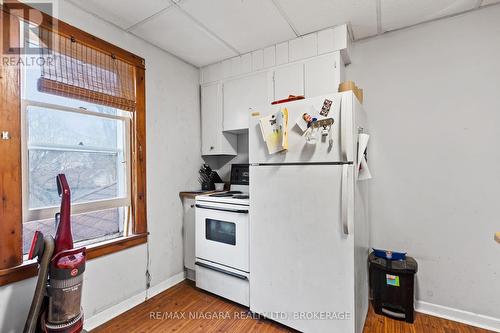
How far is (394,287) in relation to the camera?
6.37 ft

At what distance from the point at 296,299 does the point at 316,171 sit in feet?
3.22

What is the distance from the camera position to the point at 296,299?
5.84 feet

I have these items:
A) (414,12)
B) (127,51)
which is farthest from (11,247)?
(414,12)

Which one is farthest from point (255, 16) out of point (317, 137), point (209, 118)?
point (209, 118)

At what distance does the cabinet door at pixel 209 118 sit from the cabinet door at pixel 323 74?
112cm

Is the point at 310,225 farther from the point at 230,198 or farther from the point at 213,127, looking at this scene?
the point at 213,127

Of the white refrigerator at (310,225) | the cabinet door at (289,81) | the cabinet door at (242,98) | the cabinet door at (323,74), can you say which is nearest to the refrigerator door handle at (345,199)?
the white refrigerator at (310,225)

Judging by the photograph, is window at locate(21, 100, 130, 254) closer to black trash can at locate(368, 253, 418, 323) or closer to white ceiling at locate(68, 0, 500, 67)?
white ceiling at locate(68, 0, 500, 67)

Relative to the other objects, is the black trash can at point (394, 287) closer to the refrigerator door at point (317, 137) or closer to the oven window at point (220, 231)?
the refrigerator door at point (317, 137)

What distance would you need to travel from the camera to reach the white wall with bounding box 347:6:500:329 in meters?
1.85

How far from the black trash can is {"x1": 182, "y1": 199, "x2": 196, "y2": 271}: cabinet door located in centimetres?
179

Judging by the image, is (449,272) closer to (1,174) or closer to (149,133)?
(149,133)

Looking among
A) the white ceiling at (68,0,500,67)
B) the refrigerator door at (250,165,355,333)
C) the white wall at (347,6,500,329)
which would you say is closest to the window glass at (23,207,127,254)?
the refrigerator door at (250,165,355,333)

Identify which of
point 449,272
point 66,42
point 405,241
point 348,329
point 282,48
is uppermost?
point 282,48
